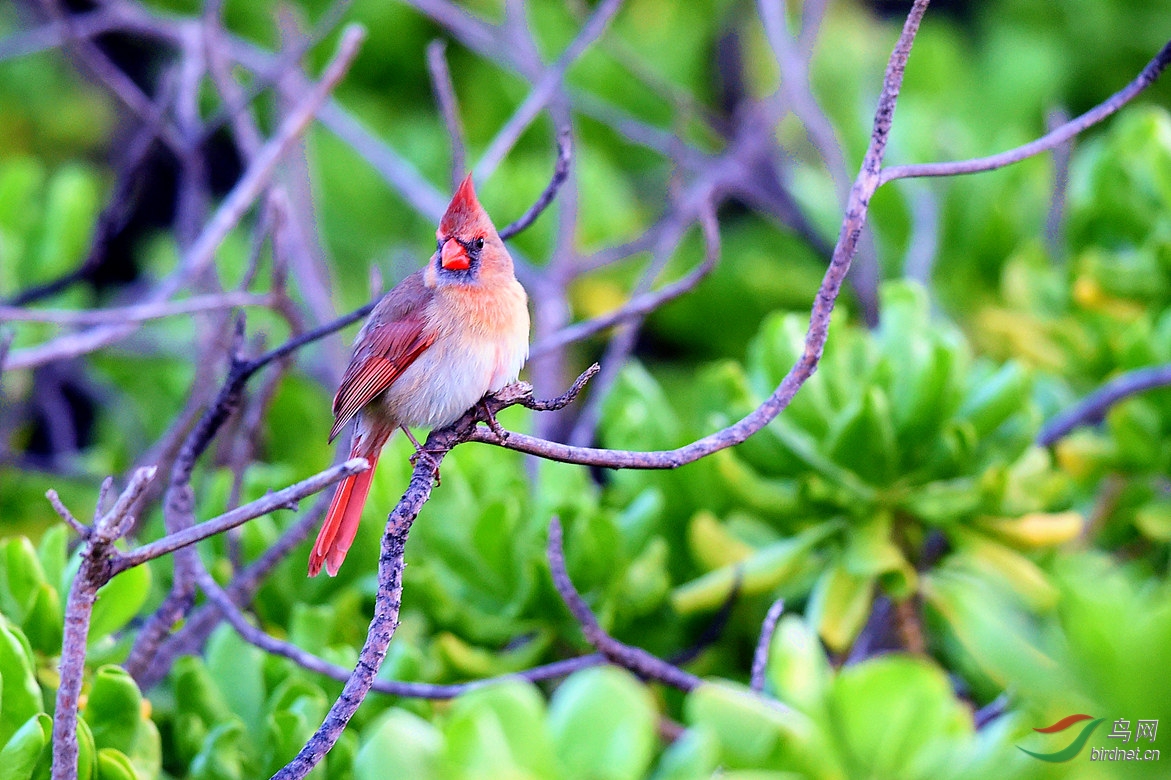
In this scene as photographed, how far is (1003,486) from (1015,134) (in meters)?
1.78

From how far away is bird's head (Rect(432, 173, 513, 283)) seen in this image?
240cm

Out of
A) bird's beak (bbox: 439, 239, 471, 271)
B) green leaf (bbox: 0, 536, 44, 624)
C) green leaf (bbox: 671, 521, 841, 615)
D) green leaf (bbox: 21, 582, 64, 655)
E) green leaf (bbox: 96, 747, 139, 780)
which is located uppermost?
bird's beak (bbox: 439, 239, 471, 271)

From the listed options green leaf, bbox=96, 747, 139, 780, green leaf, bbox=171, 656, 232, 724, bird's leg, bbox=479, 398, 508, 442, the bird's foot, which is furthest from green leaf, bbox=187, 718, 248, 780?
bird's leg, bbox=479, 398, 508, 442

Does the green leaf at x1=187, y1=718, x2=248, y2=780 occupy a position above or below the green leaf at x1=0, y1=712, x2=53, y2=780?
above

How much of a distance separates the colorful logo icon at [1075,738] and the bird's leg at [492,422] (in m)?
0.79

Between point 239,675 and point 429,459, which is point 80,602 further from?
point 239,675

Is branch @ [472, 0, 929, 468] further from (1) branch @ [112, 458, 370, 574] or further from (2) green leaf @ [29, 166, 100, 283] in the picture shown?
(2) green leaf @ [29, 166, 100, 283]

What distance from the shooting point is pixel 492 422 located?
1.76m

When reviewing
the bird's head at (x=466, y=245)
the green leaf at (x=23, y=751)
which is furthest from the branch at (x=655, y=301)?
the green leaf at (x=23, y=751)

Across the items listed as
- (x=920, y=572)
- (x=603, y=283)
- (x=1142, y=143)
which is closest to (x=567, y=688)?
(x=920, y=572)

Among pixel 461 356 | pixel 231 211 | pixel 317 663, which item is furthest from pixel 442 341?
pixel 317 663

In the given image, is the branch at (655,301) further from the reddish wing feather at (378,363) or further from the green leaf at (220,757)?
the green leaf at (220,757)

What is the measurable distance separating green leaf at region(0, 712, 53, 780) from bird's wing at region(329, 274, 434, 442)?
3.39 ft

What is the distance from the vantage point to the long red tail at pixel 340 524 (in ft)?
6.93
